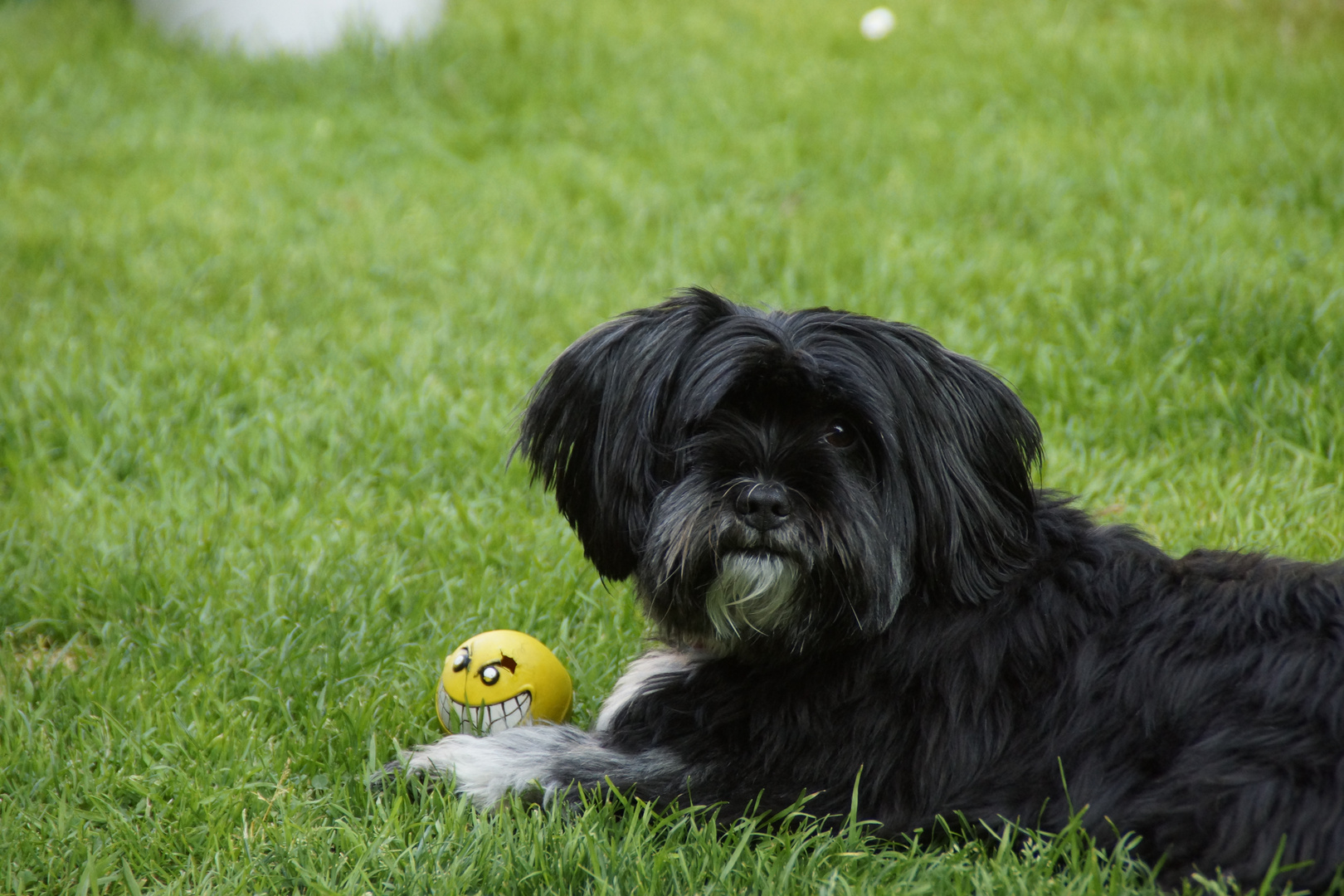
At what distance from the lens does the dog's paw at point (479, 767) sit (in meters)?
2.93

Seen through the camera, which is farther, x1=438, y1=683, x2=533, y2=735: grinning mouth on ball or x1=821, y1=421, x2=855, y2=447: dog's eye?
x1=438, y1=683, x2=533, y2=735: grinning mouth on ball

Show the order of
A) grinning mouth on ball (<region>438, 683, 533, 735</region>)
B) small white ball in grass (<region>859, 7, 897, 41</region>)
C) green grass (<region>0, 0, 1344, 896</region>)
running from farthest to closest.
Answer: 1. small white ball in grass (<region>859, 7, 897, 41</region>)
2. grinning mouth on ball (<region>438, 683, 533, 735</region>)
3. green grass (<region>0, 0, 1344, 896</region>)

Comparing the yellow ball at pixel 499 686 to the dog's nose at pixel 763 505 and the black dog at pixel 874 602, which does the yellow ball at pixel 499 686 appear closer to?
the black dog at pixel 874 602

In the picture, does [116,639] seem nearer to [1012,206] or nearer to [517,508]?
[517,508]

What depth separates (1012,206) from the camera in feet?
21.5

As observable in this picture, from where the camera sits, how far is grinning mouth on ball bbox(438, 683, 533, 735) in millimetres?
3197

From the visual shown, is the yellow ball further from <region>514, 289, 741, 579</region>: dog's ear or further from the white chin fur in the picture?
the white chin fur

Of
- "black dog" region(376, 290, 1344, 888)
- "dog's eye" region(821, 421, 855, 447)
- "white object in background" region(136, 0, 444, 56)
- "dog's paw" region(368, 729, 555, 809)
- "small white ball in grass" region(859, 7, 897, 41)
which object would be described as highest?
"white object in background" region(136, 0, 444, 56)

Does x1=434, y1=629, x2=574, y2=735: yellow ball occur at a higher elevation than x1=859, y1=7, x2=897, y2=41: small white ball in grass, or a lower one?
lower

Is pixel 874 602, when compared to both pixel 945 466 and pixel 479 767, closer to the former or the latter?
pixel 945 466

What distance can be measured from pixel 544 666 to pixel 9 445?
268 centimetres

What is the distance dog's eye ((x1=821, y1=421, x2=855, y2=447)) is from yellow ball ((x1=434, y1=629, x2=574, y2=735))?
39.6 inches

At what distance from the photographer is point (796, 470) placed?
2.73m

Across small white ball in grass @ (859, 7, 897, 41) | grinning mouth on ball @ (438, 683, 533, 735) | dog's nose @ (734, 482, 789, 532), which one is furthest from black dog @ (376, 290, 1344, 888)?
small white ball in grass @ (859, 7, 897, 41)
